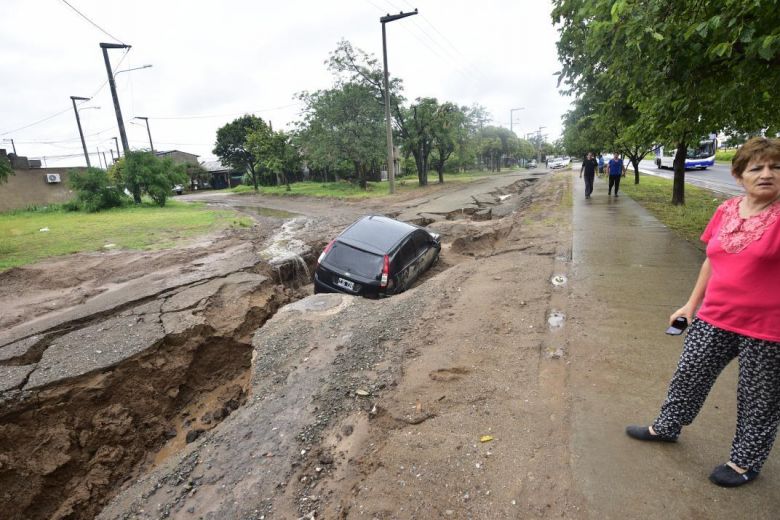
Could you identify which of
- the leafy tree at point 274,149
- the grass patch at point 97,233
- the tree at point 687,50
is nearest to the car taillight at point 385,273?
the tree at point 687,50

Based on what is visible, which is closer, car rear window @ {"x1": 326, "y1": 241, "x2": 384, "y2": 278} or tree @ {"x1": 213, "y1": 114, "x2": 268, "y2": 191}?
car rear window @ {"x1": 326, "y1": 241, "x2": 384, "y2": 278}

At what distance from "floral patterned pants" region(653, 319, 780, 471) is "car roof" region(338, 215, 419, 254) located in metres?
4.94

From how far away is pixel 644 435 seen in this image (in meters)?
2.62

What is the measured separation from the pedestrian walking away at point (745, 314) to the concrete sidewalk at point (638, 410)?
18cm

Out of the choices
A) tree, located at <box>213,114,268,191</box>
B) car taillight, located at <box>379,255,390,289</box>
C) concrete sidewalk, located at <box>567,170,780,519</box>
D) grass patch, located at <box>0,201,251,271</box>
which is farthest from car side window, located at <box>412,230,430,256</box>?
tree, located at <box>213,114,268,191</box>

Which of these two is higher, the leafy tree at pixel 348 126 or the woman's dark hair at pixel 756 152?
the leafy tree at pixel 348 126

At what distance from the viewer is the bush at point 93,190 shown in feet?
68.7

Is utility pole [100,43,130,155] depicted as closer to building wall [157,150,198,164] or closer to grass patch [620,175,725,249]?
grass patch [620,175,725,249]

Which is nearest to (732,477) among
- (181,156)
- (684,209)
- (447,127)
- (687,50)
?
(687,50)

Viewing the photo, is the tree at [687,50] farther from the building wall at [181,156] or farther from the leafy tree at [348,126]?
the building wall at [181,156]

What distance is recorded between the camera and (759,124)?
8.25 m

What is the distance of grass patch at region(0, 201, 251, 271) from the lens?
10789mm

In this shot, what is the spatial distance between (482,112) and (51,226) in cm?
3801

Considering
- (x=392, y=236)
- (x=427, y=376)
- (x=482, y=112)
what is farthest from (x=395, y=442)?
(x=482, y=112)
